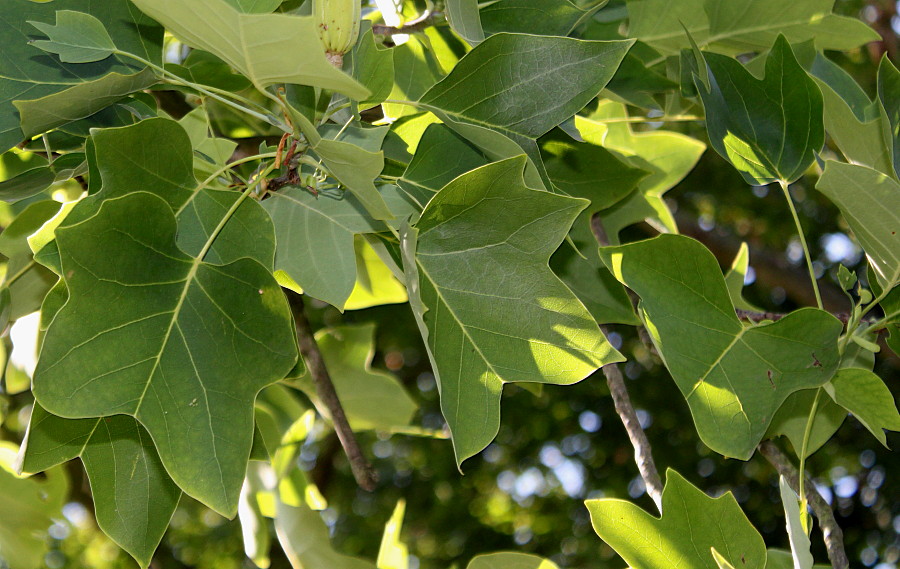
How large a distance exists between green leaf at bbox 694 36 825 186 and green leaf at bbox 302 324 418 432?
0.72m

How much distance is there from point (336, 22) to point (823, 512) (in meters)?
0.71

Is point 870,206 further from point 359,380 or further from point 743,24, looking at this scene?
point 359,380

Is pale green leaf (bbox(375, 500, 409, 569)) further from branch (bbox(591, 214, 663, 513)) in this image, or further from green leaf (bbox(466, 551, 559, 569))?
branch (bbox(591, 214, 663, 513))

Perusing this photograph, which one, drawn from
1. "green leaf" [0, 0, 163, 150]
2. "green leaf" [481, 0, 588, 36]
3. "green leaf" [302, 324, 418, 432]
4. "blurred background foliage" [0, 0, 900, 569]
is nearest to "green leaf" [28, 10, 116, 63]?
"green leaf" [0, 0, 163, 150]

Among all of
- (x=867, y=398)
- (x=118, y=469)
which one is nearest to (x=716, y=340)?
(x=867, y=398)

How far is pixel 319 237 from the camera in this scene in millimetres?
718

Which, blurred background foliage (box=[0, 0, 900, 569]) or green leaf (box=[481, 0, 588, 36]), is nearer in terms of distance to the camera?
green leaf (box=[481, 0, 588, 36])

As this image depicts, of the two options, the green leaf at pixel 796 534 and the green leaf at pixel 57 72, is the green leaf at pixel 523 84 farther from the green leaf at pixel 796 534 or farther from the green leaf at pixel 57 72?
the green leaf at pixel 796 534

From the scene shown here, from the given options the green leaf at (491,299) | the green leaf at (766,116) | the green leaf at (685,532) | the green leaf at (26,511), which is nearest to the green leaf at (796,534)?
the green leaf at (685,532)

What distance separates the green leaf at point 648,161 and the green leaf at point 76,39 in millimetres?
670

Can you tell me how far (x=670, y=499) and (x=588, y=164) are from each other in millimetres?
353

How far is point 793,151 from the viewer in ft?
2.87

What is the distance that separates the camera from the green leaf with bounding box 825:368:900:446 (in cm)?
76

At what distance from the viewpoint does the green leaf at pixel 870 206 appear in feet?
2.28
